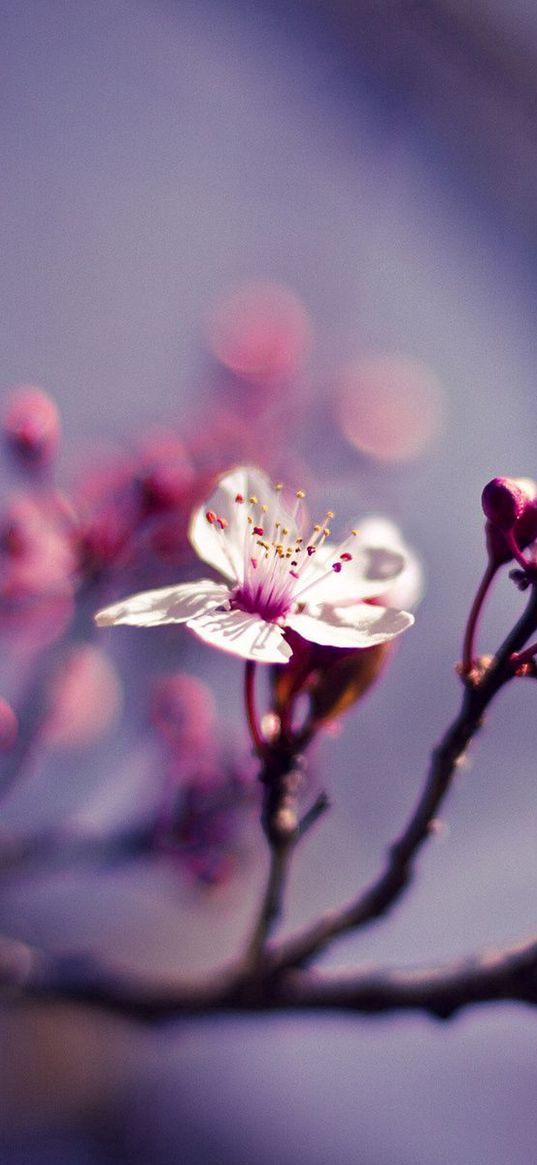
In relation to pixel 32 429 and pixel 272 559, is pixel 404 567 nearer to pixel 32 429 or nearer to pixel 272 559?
pixel 272 559

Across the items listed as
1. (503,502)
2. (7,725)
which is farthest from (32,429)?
(503,502)

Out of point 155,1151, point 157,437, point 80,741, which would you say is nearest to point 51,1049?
point 155,1151

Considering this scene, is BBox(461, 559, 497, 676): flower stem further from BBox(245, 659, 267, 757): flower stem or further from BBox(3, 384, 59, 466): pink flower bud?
BBox(3, 384, 59, 466): pink flower bud

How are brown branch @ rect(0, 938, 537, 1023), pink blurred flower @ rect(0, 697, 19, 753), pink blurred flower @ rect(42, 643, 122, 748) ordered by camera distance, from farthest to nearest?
pink blurred flower @ rect(42, 643, 122, 748) < pink blurred flower @ rect(0, 697, 19, 753) < brown branch @ rect(0, 938, 537, 1023)

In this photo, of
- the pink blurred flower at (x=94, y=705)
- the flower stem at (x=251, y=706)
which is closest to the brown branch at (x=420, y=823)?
the flower stem at (x=251, y=706)

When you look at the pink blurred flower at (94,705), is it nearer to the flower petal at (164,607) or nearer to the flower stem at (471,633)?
the flower petal at (164,607)

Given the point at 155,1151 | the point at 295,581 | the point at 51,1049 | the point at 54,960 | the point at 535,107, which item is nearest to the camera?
the point at 295,581

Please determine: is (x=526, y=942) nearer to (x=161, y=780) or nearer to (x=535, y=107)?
(x=161, y=780)

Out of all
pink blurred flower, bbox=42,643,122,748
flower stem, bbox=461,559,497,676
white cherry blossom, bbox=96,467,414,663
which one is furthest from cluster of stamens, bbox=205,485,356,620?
pink blurred flower, bbox=42,643,122,748
